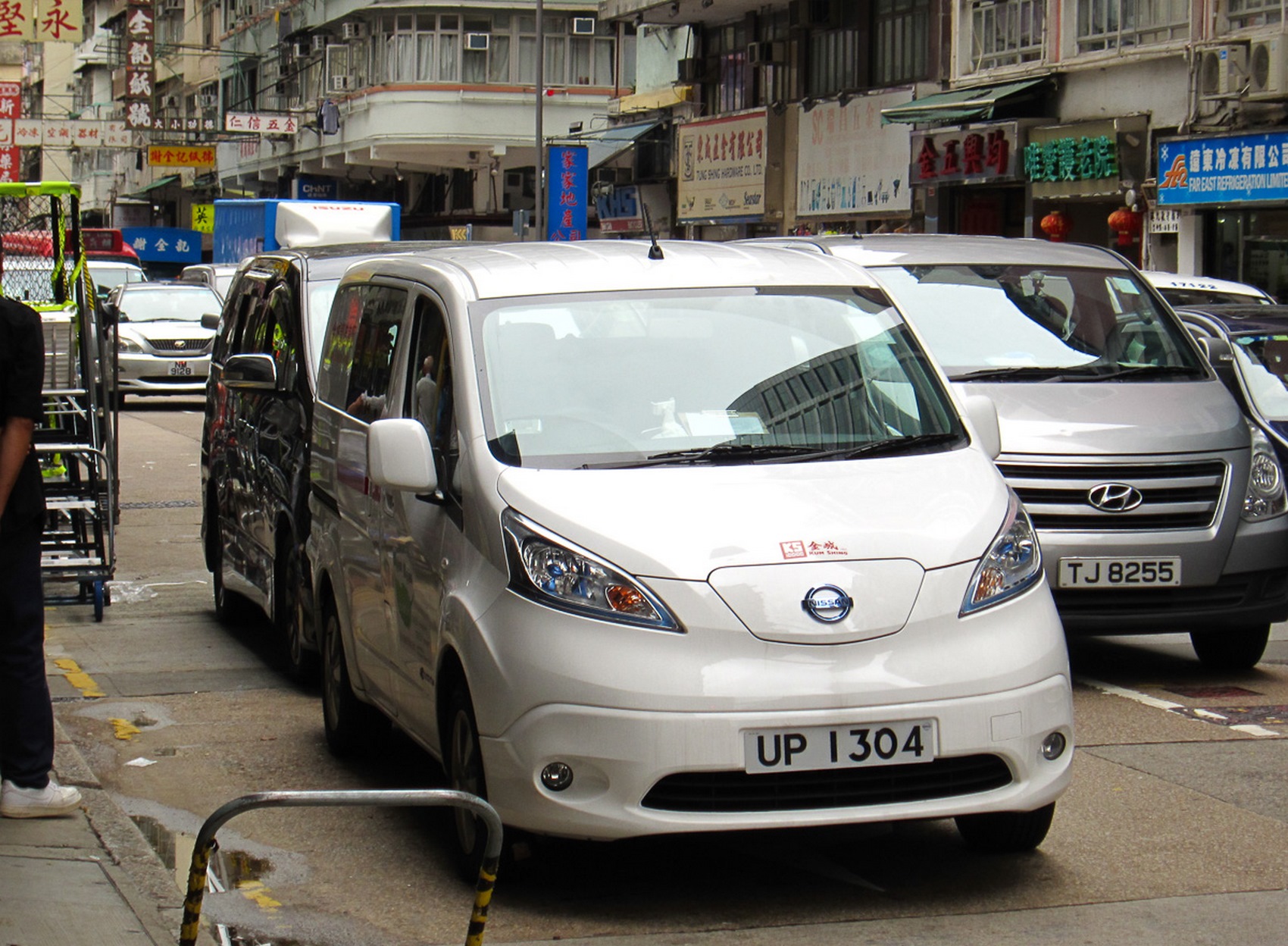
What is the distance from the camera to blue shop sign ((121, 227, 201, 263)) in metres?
66.8

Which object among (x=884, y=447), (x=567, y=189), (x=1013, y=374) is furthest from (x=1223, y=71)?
(x=884, y=447)

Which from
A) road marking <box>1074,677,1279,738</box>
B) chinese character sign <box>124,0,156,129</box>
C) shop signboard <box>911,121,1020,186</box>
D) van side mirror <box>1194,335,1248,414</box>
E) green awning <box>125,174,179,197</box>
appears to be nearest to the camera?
road marking <box>1074,677,1279,738</box>

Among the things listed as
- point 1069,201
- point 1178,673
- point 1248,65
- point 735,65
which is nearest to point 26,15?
point 735,65

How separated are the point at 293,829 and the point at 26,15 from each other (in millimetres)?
27028

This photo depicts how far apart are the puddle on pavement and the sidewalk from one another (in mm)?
100

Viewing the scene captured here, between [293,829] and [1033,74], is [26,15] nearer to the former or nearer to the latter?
[1033,74]

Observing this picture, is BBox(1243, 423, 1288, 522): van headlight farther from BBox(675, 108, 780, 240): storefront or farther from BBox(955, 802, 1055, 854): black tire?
BBox(675, 108, 780, 240): storefront

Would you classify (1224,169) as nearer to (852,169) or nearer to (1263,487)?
(852,169)

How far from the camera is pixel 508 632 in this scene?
16.6 feet

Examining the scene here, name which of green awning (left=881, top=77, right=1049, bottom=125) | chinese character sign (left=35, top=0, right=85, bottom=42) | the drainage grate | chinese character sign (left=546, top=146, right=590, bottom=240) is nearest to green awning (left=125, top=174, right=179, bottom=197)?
chinese character sign (left=546, top=146, right=590, bottom=240)

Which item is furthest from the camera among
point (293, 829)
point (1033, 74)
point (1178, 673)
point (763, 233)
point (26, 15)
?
point (763, 233)

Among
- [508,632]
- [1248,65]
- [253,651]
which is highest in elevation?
[1248,65]

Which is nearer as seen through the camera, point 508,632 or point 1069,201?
point 508,632

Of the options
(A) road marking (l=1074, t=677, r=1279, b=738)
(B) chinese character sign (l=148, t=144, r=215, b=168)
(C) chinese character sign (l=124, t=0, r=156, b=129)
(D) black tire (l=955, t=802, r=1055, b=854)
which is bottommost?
(A) road marking (l=1074, t=677, r=1279, b=738)
